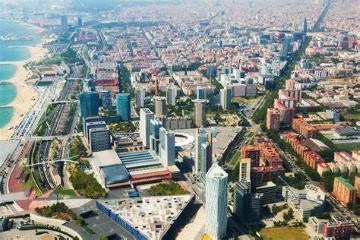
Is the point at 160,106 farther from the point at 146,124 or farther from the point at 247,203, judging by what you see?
the point at 247,203

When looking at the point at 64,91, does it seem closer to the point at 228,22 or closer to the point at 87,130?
the point at 87,130

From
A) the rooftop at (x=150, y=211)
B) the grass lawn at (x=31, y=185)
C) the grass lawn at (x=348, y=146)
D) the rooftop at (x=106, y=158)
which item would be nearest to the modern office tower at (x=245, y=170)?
the rooftop at (x=150, y=211)

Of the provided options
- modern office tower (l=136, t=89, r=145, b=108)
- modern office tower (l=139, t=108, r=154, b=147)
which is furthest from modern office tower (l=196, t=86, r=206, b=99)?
modern office tower (l=139, t=108, r=154, b=147)

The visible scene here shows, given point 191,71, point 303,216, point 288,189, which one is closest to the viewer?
point 303,216

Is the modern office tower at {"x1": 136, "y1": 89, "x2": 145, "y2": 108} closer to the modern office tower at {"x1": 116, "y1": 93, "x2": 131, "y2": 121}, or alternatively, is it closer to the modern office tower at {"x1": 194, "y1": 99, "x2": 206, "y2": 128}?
the modern office tower at {"x1": 116, "y1": 93, "x2": 131, "y2": 121}

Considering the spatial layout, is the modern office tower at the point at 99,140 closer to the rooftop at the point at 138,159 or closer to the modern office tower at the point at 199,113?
the rooftop at the point at 138,159

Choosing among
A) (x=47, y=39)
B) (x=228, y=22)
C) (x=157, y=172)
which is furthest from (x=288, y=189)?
(x=228, y=22)
